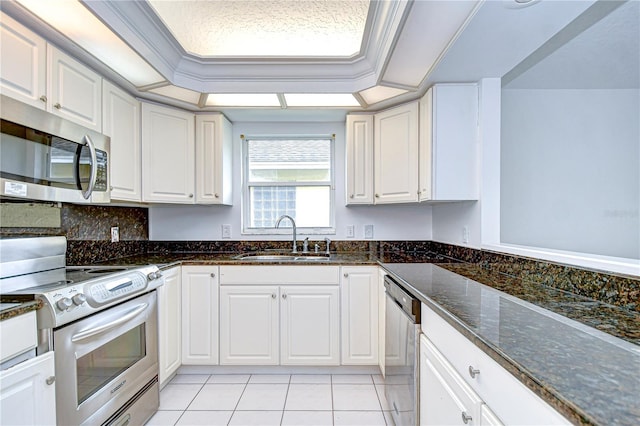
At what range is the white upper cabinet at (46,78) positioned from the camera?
132cm

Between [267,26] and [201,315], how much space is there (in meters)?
2.08

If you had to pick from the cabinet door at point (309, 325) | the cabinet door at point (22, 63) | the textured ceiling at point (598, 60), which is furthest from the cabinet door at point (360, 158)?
the cabinet door at point (22, 63)

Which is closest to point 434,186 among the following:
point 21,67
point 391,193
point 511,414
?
point 391,193

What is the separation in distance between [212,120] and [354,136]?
1234 mm

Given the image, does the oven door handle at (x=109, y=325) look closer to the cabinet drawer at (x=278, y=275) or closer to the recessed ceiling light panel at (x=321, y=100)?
the cabinet drawer at (x=278, y=275)

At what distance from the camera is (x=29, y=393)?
107cm

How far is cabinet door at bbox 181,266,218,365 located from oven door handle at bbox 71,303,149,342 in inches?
18.4

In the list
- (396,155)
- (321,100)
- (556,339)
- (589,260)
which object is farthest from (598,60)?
(556,339)

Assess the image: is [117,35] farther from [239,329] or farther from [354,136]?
[239,329]

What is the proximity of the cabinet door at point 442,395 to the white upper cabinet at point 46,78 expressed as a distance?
2145 mm

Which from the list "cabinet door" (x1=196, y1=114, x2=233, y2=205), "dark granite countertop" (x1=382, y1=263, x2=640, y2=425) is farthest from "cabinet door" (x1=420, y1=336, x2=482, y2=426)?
"cabinet door" (x1=196, y1=114, x2=233, y2=205)

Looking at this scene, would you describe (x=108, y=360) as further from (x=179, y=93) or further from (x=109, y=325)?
(x=179, y=93)

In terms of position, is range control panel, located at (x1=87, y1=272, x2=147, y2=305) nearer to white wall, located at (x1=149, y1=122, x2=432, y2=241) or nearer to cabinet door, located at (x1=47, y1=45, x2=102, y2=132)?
cabinet door, located at (x1=47, y1=45, x2=102, y2=132)

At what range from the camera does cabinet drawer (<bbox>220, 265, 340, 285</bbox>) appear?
7.34ft
